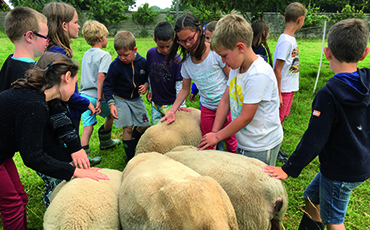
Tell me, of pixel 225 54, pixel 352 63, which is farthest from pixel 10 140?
pixel 352 63

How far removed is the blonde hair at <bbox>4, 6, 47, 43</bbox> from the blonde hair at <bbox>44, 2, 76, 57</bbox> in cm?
43

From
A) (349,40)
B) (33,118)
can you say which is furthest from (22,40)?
(349,40)

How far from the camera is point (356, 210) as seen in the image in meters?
2.89

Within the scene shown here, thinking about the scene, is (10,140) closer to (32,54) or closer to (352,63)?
(32,54)

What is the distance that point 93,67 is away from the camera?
156 inches

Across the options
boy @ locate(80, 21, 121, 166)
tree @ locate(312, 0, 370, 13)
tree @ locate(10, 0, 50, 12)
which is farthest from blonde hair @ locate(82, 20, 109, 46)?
tree @ locate(312, 0, 370, 13)

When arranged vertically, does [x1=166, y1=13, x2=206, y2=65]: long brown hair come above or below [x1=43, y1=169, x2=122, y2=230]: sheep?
above

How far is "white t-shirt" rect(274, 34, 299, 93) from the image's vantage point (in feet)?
12.0

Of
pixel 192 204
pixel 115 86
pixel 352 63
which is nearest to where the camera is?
pixel 192 204

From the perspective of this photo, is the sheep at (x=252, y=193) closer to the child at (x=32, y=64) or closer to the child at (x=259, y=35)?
the child at (x=32, y=64)

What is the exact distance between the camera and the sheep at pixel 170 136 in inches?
111

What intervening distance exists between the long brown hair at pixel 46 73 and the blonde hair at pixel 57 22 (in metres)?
0.86

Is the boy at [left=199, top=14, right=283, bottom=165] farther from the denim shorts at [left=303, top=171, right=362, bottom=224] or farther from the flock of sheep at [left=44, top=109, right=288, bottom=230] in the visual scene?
the denim shorts at [left=303, top=171, right=362, bottom=224]

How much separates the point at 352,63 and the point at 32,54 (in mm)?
2716
